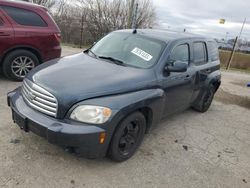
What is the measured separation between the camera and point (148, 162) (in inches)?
129

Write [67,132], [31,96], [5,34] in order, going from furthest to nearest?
[5,34] < [31,96] < [67,132]

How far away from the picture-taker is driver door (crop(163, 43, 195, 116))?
3.74m

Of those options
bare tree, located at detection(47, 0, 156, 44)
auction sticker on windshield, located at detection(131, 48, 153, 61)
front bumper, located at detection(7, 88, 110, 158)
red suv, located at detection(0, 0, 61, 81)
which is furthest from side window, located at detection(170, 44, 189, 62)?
bare tree, located at detection(47, 0, 156, 44)

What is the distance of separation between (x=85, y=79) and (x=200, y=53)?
278 centimetres

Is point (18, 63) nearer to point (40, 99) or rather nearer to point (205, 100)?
point (40, 99)

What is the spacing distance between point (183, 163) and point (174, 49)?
1774mm

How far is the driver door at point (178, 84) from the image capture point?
3735 mm

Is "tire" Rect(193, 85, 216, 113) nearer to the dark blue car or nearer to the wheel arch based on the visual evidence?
the dark blue car

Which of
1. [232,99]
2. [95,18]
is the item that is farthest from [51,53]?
[95,18]

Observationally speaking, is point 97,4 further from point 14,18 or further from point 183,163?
point 183,163

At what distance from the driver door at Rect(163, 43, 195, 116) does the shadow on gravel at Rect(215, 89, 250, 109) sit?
9.29ft

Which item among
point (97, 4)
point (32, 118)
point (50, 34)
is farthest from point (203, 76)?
point (97, 4)

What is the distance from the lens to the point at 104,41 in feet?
14.5

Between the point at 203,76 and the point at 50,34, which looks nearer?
the point at 203,76
